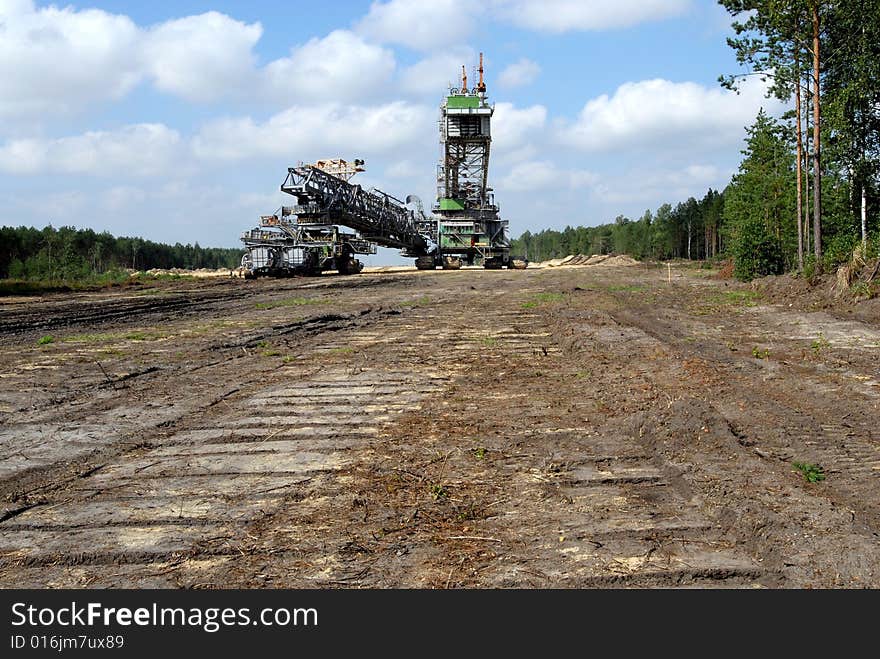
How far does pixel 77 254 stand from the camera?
7862cm

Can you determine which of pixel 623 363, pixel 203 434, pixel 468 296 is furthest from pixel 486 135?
pixel 203 434

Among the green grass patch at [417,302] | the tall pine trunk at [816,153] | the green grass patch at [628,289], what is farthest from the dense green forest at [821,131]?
the green grass patch at [417,302]

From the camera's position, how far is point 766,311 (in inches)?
628

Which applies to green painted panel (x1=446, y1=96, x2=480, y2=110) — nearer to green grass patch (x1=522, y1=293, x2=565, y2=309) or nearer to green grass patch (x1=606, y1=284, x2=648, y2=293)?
green grass patch (x1=606, y1=284, x2=648, y2=293)

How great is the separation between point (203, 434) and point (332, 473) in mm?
1695

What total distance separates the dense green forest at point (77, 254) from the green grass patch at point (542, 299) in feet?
92.2

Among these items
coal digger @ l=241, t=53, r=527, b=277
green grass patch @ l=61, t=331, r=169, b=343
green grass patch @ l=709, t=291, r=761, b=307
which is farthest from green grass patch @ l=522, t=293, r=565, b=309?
coal digger @ l=241, t=53, r=527, b=277

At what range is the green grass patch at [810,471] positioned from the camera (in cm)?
435

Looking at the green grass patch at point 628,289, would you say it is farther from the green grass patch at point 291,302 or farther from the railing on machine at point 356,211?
the railing on machine at point 356,211

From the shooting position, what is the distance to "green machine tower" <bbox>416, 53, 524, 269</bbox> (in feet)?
179

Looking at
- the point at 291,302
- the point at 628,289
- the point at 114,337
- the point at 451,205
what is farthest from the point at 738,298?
the point at 451,205

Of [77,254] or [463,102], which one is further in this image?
[77,254]

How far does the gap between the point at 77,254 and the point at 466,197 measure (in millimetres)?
→ 48795

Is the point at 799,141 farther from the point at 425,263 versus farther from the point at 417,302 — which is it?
the point at 425,263
